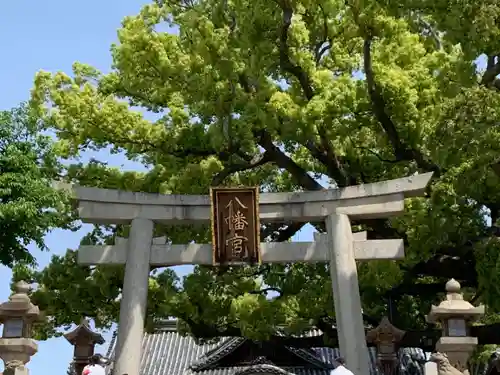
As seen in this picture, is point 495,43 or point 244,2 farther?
point 244,2

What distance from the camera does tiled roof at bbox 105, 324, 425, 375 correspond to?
2048cm

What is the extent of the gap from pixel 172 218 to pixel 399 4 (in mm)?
5052

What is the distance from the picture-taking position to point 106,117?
13.8m

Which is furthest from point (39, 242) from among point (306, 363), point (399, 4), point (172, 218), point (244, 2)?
point (306, 363)

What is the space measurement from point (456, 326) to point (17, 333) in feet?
22.9

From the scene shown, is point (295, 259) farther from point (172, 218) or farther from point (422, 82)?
point (422, 82)

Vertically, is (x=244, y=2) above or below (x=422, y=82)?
above

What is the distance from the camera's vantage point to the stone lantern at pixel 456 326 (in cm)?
1081

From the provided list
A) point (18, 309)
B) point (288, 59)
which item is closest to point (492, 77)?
point (288, 59)

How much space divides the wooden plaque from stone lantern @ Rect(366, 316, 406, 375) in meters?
3.12

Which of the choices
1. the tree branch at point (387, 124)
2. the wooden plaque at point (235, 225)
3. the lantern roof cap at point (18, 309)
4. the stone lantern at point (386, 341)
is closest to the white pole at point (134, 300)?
the wooden plaque at point (235, 225)

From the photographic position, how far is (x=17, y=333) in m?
11.9

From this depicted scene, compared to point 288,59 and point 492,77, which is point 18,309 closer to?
point 288,59

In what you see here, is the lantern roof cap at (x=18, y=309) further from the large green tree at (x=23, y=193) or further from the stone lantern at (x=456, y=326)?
the stone lantern at (x=456, y=326)
